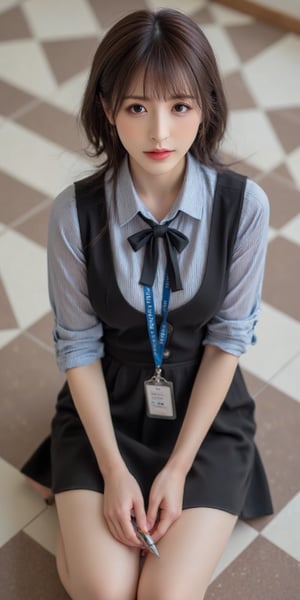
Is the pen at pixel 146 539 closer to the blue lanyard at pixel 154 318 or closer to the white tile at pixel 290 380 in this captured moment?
the blue lanyard at pixel 154 318

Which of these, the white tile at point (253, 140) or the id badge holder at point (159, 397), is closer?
the id badge holder at point (159, 397)

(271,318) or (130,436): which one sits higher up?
(130,436)

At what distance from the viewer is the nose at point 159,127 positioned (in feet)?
5.14

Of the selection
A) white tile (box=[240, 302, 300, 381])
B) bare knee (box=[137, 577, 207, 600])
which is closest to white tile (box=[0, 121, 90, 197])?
white tile (box=[240, 302, 300, 381])

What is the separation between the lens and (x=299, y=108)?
329cm

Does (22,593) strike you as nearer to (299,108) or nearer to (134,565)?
(134,565)

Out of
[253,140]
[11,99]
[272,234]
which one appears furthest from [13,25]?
[272,234]

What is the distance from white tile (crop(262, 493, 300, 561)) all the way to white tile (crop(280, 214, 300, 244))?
90 cm

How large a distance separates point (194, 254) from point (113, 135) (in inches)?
10.2

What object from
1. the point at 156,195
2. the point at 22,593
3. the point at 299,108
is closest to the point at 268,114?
the point at 299,108

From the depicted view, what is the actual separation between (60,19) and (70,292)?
230 centimetres

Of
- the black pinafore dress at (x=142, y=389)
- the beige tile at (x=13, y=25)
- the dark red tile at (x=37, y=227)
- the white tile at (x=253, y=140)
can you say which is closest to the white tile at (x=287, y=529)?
the black pinafore dress at (x=142, y=389)

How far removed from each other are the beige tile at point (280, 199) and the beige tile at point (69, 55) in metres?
0.95

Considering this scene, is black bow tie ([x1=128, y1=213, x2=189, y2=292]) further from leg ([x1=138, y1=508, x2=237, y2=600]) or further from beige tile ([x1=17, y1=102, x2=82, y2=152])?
beige tile ([x1=17, y1=102, x2=82, y2=152])
